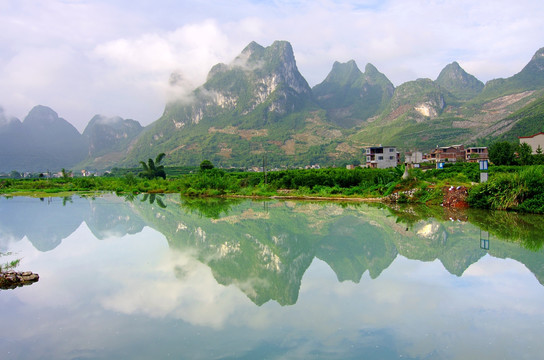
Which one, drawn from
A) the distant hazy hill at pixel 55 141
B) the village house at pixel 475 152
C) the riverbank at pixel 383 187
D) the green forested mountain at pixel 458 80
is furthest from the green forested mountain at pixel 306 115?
the riverbank at pixel 383 187

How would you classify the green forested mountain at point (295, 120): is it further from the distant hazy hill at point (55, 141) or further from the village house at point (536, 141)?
the village house at point (536, 141)

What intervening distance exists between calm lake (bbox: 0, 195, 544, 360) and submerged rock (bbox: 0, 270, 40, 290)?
0.29 meters

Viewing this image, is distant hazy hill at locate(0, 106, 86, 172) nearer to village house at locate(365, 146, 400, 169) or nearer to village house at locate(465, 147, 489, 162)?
village house at locate(365, 146, 400, 169)

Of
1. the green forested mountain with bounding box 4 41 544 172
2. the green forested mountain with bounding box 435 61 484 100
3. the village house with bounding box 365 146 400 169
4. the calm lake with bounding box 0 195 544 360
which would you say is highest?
the green forested mountain with bounding box 435 61 484 100

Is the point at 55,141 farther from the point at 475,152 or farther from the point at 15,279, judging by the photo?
the point at 15,279

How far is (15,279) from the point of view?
23.5 feet

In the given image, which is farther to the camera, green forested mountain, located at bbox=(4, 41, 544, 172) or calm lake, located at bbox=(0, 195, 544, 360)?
green forested mountain, located at bbox=(4, 41, 544, 172)

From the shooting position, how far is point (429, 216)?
14.7 metres

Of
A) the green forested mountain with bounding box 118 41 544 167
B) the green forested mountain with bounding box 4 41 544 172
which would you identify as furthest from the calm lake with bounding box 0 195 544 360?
the green forested mountain with bounding box 118 41 544 167

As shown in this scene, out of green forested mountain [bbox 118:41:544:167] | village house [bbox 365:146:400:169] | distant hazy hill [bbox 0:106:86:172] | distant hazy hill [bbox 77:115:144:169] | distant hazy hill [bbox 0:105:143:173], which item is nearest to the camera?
village house [bbox 365:146:400:169]

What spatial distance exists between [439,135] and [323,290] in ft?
245

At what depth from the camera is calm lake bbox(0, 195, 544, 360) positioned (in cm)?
450

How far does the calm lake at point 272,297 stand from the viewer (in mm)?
4504

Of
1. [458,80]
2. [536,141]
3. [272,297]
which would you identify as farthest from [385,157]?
[458,80]
